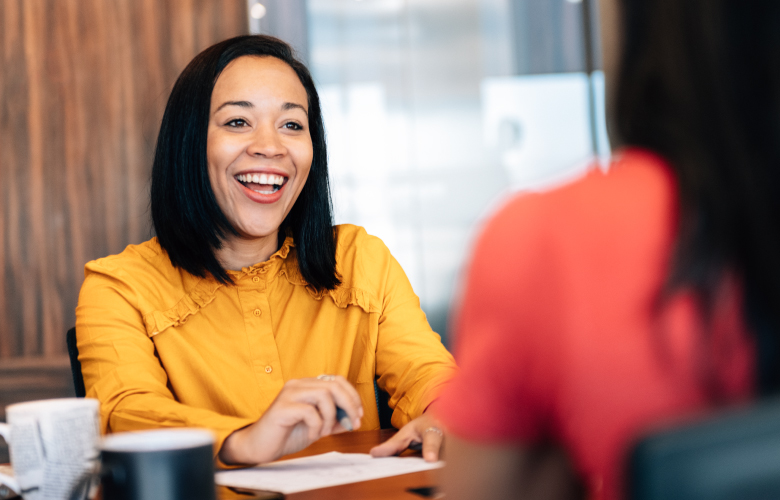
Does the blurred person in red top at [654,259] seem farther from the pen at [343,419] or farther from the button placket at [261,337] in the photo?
the button placket at [261,337]

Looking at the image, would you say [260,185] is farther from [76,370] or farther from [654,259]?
[654,259]

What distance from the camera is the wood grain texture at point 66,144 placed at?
265 cm

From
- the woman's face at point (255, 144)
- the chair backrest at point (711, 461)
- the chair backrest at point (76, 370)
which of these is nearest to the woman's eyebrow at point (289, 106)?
the woman's face at point (255, 144)

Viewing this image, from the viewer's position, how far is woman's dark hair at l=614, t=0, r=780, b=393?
39 centimetres

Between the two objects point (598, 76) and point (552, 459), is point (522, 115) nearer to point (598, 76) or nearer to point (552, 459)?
point (598, 76)

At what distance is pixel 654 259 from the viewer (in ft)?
1.34

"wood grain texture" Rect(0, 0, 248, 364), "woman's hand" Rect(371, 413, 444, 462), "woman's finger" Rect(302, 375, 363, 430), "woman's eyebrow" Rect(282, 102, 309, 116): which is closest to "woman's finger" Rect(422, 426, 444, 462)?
"woman's hand" Rect(371, 413, 444, 462)

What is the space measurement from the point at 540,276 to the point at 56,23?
275 centimetres

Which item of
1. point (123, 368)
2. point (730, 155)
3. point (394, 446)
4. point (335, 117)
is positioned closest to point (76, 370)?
point (123, 368)

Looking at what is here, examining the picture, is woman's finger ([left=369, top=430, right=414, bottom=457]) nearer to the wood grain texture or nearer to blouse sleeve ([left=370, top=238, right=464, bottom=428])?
A: blouse sleeve ([left=370, top=238, right=464, bottom=428])

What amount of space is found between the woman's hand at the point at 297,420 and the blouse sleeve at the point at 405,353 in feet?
1.13

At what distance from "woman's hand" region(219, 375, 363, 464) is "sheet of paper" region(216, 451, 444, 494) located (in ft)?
0.09

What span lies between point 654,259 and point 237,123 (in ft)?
4.30

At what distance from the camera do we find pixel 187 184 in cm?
159
